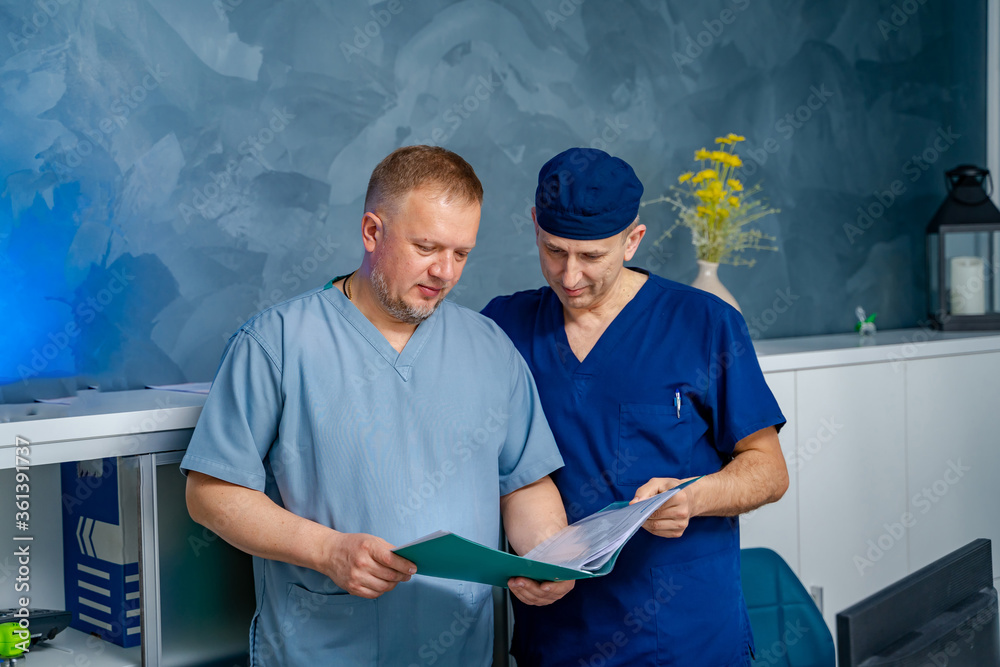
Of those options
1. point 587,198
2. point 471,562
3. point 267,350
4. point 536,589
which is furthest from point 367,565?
point 587,198

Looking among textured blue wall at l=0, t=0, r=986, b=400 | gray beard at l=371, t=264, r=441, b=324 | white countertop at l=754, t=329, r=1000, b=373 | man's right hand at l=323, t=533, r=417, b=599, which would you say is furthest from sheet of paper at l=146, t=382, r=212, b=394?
white countertop at l=754, t=329, r=1000, b=373

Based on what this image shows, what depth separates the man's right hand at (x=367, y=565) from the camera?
45.8 inches

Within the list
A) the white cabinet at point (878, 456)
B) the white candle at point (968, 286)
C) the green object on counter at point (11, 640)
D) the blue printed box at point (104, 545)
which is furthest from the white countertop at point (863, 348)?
the green object on counter at point (11, 640)

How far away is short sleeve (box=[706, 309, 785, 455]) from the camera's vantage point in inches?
60.6

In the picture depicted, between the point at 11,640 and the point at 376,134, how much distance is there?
136 centimetres

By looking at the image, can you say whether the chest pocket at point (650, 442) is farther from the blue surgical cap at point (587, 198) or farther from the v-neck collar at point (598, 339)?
the blue surgical cap at point (587, 198)

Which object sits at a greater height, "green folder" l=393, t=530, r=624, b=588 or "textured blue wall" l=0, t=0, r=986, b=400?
"textured blue wall" l=0, t=0, r=986, b=400

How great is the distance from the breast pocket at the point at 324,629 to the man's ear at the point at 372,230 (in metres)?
0.56

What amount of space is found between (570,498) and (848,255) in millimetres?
2102

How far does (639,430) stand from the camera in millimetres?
1549

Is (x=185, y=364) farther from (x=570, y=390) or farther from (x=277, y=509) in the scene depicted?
(x=570, y=390)

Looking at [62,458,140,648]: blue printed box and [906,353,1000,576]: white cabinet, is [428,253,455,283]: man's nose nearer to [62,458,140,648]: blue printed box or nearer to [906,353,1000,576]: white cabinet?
[62,458,140,648]: blue printed box

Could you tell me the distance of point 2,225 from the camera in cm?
167

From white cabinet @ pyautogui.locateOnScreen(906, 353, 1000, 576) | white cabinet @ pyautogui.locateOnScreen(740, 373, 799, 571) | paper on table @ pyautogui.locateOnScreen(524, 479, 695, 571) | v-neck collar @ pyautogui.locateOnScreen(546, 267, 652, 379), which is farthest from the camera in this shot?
white cabinet @ pyautogui.locateOnScreen(906, 353, 1000, 576)
